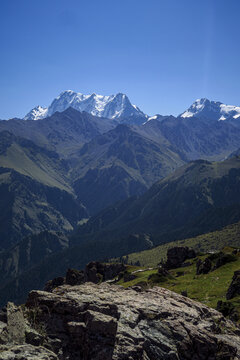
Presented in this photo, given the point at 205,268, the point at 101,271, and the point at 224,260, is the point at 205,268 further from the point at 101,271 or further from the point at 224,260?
the point at 101,271

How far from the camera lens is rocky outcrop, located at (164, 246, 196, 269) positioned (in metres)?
138

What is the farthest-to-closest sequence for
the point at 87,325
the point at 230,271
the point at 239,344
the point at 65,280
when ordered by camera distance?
the point at 65,280, the point at 230,271, the point at 239,344, the point at 87,325

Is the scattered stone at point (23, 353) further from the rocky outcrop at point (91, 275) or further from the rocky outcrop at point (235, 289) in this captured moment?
the rocky outcrop at point (91, 275)

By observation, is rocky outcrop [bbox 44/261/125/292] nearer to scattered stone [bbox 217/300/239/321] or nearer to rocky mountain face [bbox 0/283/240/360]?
scattered stone [bbox 217/300/239/321]

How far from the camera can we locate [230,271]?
287 ft

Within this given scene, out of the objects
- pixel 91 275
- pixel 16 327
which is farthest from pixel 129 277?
pixel 16 327

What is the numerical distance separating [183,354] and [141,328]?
134 inches

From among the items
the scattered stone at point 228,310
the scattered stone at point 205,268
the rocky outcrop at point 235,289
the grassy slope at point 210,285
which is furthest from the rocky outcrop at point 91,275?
the scattered stone at point 228,310

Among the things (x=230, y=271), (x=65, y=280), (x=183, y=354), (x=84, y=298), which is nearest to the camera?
(x=183, y=354)

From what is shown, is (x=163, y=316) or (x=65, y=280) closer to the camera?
(x=163, y=316)

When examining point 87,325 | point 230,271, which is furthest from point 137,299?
point 230,271

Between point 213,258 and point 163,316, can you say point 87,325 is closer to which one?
point 163,316

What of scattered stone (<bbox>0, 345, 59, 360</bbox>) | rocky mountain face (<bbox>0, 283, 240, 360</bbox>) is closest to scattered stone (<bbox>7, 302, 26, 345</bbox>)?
rocky mountain face (<bbox>0, 283, 240, 360</bbox>)

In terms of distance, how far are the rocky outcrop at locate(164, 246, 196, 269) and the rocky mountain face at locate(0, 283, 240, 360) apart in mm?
112167
